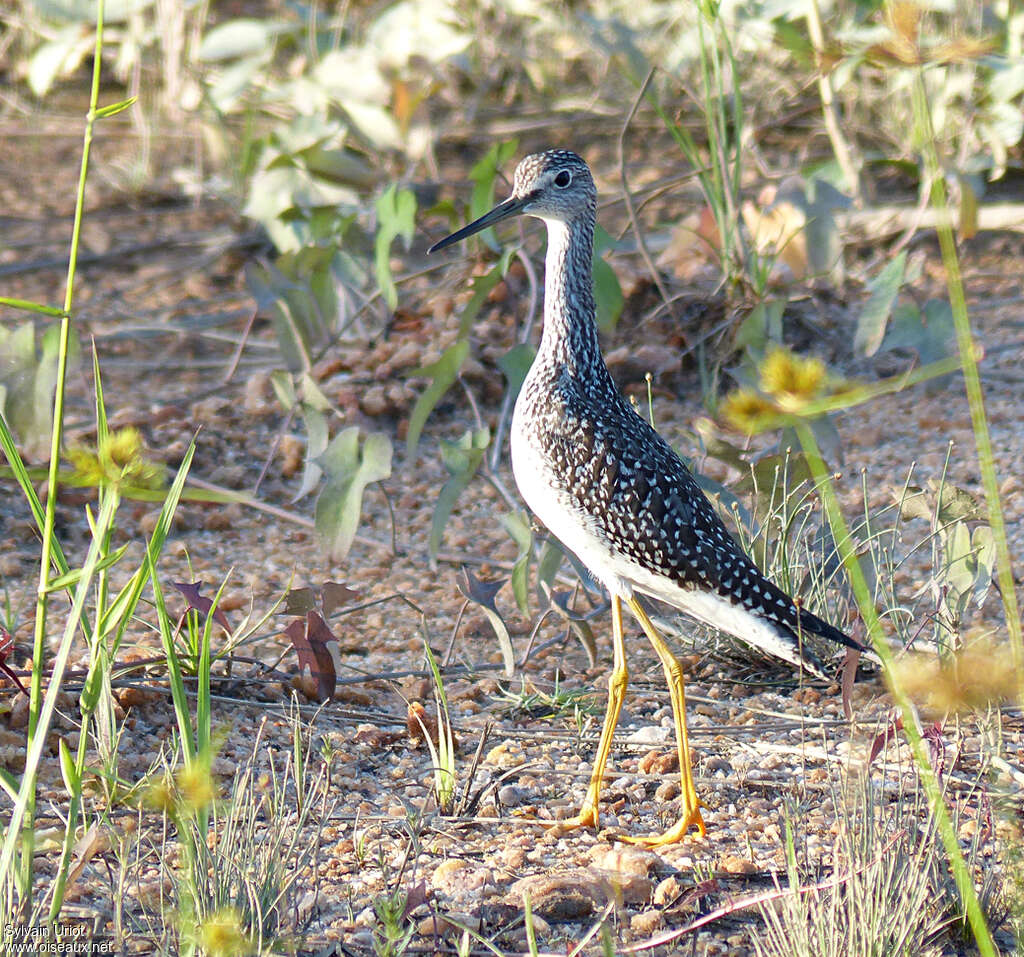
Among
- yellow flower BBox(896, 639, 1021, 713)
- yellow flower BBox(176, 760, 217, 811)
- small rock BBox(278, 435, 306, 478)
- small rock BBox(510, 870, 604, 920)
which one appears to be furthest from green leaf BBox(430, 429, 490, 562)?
yellow flower BBox(896, 639, 1021, 713)

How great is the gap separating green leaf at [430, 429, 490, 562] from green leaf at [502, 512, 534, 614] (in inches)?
8.0

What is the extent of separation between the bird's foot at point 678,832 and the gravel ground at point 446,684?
4cm

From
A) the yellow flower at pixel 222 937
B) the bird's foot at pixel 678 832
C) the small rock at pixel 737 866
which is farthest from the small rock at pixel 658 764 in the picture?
the yellow flower at pixel 222 937

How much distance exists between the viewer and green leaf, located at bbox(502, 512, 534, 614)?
12.7ft

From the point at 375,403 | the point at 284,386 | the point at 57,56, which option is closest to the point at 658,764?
the point at 284,386

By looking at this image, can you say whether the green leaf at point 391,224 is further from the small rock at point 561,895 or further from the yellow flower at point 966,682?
the yellow flower at point 966,682

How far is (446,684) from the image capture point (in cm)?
392

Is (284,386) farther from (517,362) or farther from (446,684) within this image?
(446,684)

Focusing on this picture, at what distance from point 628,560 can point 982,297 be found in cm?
362

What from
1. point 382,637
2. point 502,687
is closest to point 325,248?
point 382,637

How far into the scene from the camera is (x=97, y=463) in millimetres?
2031

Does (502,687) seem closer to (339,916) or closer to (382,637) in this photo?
(382,637)

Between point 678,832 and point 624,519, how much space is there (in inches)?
31.1

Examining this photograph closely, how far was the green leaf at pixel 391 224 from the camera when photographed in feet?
15.9
